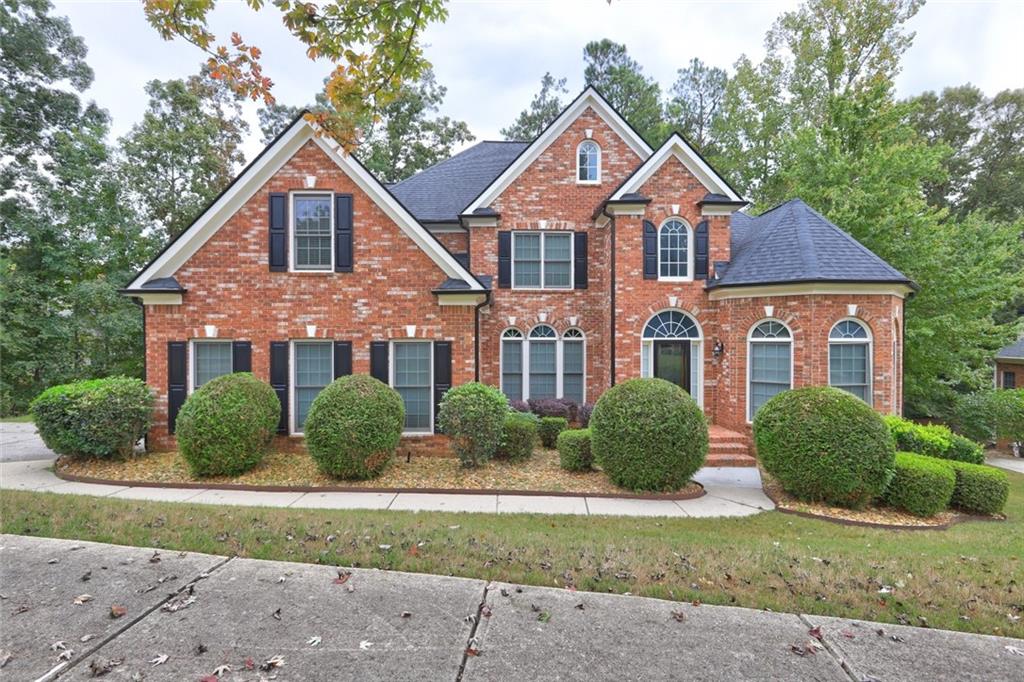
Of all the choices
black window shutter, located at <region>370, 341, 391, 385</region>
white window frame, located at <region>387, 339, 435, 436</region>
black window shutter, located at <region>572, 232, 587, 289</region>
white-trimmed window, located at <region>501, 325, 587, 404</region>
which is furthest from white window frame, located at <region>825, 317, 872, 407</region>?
black window shutter, located at <region>370, 341, 391, 385</region>

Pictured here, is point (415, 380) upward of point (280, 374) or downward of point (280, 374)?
downward

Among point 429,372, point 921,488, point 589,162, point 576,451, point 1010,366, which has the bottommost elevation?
point 921,488

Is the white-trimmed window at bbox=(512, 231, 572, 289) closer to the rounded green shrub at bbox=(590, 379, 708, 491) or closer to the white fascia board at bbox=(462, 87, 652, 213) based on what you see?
the white fascia board at bbox=(462, 87, 652, 213)

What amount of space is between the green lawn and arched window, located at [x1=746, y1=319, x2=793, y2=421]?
14.0 ft

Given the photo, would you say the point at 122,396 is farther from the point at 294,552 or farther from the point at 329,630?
the point at 329,630

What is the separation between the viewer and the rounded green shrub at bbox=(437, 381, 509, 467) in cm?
858

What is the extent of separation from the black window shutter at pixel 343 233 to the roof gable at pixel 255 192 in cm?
50

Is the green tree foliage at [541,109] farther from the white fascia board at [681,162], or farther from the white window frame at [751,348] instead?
the white window frame at [751,348]

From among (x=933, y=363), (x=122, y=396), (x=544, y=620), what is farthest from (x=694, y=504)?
(x=933, y=363)

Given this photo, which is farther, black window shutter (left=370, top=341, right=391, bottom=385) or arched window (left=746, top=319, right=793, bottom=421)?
arched window (left=746, top=319, right=793, bottom=421)

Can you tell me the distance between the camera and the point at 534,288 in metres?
13.0

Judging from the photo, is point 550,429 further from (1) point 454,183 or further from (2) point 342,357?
(1) point 454,183

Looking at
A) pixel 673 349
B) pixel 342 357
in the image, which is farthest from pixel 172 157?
pixel 673 349

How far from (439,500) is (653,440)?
3.49 metres
